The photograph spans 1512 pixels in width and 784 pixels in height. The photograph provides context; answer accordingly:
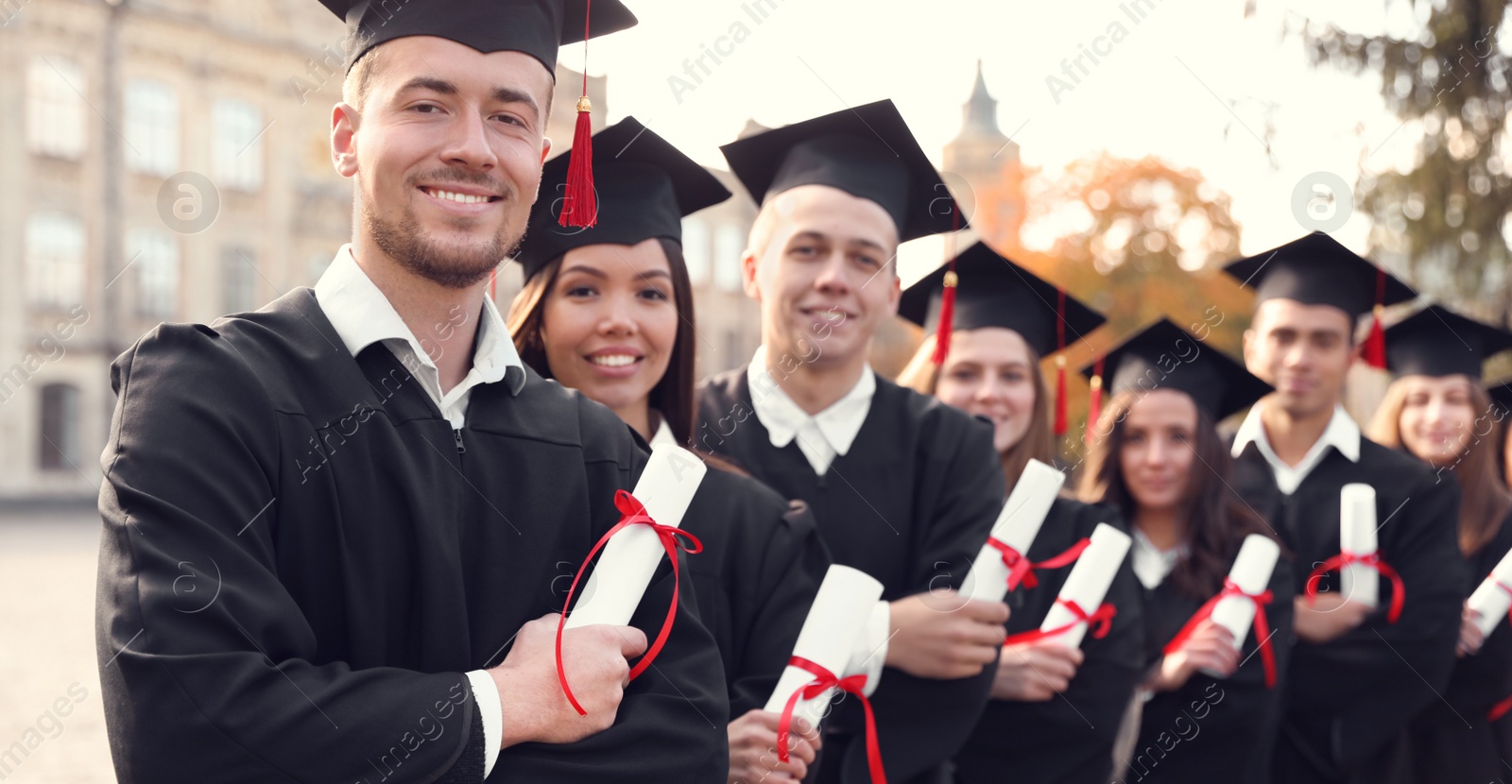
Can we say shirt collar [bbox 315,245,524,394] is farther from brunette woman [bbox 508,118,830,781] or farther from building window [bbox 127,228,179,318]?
building window [bbox 127,228,179,318]

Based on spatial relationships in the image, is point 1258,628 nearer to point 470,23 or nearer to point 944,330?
point 944,330

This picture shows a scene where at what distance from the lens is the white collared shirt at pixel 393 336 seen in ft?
6.55

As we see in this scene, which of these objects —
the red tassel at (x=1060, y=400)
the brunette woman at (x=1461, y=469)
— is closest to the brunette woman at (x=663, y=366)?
the red tassel at (x=1060, y=400)

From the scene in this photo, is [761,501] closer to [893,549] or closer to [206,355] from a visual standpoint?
[893,549]

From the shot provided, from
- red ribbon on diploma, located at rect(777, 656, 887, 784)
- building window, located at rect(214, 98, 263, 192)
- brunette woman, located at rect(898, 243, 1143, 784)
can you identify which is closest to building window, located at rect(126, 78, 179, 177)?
building window, located at rect(214, 98, 263, 192)

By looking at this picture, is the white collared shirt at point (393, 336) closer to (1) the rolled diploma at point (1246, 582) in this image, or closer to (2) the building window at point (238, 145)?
(1) the rolled diploma at point (1246, 582)

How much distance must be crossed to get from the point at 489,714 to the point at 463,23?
1152 mm

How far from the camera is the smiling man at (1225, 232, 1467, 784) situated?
4.43 m

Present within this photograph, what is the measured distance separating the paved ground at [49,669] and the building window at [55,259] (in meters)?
8.37

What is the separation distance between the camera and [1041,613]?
3.95 m

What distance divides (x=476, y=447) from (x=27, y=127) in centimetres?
2637

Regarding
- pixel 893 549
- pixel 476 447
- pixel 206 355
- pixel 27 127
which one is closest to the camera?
pixel 206 355

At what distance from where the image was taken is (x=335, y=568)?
74.5 inches

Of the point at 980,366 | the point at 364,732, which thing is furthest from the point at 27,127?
the point at 364,732
